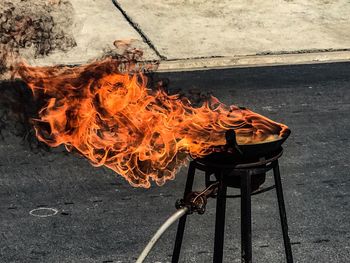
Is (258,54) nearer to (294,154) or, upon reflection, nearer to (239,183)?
(294,154)

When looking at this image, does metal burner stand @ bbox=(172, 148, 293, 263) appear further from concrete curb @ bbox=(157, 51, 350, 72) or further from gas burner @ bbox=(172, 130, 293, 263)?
concrete curb @ bbox=(157, 51, 350, 72)

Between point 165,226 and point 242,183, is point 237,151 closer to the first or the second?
point 242,183

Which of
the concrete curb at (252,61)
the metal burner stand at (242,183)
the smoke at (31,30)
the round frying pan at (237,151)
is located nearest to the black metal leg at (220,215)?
the metal burner stand at (242,183)

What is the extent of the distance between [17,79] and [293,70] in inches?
198

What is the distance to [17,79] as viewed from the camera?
446 inches

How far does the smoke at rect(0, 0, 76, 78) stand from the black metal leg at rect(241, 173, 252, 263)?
8226 millimetres

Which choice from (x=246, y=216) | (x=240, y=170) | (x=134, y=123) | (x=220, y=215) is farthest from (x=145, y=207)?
(x=240, y=170)

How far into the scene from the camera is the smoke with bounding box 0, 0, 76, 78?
484 inches

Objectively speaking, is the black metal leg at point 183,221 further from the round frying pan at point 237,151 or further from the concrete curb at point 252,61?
the concrete curb at point 252,61

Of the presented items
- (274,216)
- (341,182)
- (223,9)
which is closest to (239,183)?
(274,216)

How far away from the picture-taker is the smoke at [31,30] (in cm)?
1230

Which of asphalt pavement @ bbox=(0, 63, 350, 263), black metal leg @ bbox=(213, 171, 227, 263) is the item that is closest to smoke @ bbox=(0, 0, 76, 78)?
asphalt pavement @ bbox=(0, 63, 350, 263)

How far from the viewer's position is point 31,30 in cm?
1284

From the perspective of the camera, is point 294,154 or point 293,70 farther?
point 293,70
